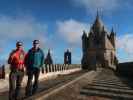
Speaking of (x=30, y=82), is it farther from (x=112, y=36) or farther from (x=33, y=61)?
(x=112, y=36)

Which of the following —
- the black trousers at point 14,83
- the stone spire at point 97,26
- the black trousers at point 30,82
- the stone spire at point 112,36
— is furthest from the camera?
the stone spire at point 112,36

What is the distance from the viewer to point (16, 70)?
8859 mm

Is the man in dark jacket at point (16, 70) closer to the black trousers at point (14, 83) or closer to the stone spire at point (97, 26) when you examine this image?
the black trousers at point (14, 83)

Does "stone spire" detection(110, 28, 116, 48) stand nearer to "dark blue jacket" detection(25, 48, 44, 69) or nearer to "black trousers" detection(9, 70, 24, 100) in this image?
"dark blue jacket" detection(25, 48, 44, 69)

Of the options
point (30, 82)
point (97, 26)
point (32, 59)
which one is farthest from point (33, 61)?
point (97, 26)

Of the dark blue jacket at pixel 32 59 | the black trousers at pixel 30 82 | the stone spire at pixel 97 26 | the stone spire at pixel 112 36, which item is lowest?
the black trousers at pixel 30 82

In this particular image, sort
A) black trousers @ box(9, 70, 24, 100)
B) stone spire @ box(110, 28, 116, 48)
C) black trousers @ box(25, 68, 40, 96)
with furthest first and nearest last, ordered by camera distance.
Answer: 1. stone spire @ box(110, 28, 116, 48)
2. black trousers @ box(25, 68, 40, 96)
3. black trousers @ box(9, 70, 24, 100)

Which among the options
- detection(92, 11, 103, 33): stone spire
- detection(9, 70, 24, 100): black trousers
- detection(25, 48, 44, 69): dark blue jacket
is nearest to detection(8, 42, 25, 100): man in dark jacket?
detection(9, 70, 24, 100): black trousers

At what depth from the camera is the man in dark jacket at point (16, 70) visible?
28.8 feet

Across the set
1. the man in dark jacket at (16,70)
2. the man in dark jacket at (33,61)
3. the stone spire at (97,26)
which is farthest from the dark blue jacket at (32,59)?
the stone spire at (97,26)

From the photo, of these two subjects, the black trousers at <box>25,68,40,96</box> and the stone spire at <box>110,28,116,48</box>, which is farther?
the stone spire at <box>110,28,116,48</box>

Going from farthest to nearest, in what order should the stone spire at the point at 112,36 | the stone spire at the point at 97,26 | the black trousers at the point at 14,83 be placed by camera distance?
the stone spire at the point at 112,36 → the stone spire at the point at 97,26 → the black trousers at the point at 14,83

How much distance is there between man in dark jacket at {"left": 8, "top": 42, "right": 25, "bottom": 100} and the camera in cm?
878

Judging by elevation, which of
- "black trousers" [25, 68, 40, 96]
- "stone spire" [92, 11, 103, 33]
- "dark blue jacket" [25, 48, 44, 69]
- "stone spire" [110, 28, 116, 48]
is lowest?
"black trousers" [25, 68, 40, 96]
